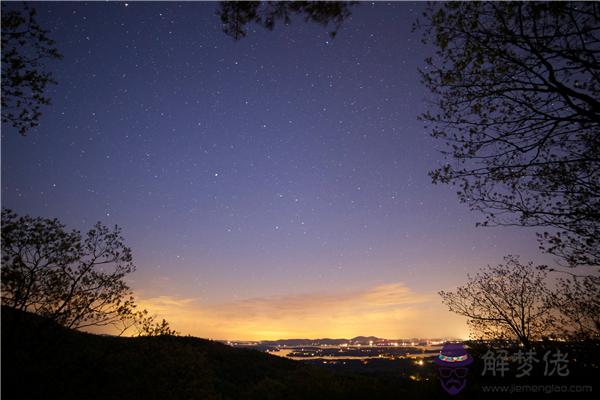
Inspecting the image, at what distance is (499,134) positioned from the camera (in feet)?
24.8

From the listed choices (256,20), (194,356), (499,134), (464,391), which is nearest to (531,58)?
(499,134)

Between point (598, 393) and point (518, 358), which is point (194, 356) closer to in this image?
point (518, 358)

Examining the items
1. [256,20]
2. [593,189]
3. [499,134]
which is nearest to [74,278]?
[256,20]

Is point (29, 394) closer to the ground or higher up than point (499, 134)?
closer to the ground

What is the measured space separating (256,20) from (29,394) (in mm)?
13389

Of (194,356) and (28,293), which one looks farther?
(194,356)

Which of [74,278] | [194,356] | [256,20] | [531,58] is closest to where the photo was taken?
[531,58]

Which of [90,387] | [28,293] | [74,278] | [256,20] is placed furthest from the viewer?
[90,387]

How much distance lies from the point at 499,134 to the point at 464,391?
1092 cm

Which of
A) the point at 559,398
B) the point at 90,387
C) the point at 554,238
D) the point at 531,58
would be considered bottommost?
the point at 90,387

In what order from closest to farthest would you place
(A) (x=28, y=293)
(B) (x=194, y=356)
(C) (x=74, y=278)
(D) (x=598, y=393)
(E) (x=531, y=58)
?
1. (E) (x=531, y=58)
2. (D) (x=598, y=393)
3. (A) (x=28, y=293)
4. (C) (x=74, y=278)
5. (B) (x=194, y=356)

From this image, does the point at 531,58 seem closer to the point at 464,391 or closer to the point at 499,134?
the point at 499,134

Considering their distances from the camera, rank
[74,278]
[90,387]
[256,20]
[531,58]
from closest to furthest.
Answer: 1. [531,58]
2. [256,20]
3. [74,278]
4. [90,387]

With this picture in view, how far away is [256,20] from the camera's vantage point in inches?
297
